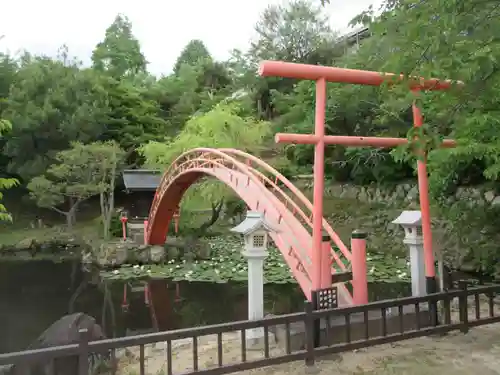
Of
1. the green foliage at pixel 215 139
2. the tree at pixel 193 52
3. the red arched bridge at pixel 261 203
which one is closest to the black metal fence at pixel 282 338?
the red arched bridge at pixel 261 203

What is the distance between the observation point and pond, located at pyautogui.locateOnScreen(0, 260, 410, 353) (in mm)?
9291

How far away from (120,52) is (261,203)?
32182 millimetres

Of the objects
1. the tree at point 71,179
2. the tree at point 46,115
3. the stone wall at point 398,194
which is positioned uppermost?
the tree at point 46,115

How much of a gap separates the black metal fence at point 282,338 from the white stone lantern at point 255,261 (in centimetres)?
36

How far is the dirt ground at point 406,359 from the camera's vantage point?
184 inches

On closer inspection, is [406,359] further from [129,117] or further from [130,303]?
[129,117]

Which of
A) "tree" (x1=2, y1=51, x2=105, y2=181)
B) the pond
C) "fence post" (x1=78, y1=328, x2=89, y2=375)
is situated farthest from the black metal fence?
"tree" (x1=2, y1=51, x2=105, y2=181)

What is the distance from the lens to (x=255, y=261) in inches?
235

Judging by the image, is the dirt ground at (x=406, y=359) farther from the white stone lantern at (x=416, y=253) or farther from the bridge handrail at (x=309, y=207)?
the bridge handrail at (x=309, y=207)

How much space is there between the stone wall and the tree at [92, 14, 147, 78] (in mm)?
20177

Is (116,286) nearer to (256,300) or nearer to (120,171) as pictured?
(256,300)

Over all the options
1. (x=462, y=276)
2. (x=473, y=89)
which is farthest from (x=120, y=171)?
(x=473, y=89)

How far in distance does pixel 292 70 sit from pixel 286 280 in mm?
8287

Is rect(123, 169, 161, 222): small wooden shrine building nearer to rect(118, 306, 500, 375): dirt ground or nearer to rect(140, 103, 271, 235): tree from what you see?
rect(140, 103, 271, 235): tree
